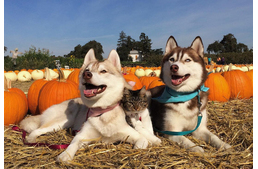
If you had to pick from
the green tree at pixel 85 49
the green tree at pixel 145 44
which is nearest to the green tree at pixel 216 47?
the green tree at pixel 145 44

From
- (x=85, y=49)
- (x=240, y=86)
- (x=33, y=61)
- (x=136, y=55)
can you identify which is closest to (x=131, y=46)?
(x=136, y=55)

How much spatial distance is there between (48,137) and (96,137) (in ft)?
2.94

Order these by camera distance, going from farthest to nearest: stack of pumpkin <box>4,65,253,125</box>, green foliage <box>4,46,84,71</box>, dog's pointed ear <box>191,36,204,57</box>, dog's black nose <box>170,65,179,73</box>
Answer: green foliage <box>4,46,84,71</box>
stack of pumpkin <box>4,65,253,125</box>
dog's pointed ear <box>191,36,204,57</box>
dog's black nose <box>170,65,179,73</box>

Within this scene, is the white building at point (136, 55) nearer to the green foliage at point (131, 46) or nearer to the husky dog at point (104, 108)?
the green foliage at point (131, 46)

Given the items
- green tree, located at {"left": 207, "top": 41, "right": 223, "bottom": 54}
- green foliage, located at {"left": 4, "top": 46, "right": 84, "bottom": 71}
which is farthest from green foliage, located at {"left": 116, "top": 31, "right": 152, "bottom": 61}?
green foliage, located at {"left": 4, "top": 46, "right": 84, "bottom": 71}

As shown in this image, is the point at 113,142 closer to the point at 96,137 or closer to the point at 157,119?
the point at 96,137

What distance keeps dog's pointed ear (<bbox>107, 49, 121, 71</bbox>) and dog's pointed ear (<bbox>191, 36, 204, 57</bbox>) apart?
4.07ft

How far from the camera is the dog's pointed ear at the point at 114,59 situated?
2739 millimetres

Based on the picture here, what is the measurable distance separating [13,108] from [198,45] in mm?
3683

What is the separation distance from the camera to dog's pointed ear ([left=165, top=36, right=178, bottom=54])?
304 cm

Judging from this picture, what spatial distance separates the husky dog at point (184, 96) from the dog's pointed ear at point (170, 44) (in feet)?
0.28

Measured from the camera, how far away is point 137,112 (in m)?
2.74

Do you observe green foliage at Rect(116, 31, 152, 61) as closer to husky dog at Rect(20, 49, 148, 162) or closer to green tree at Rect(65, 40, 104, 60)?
green tree at Rect(65, 40, 104, 60)

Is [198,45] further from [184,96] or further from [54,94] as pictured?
[54,94]
